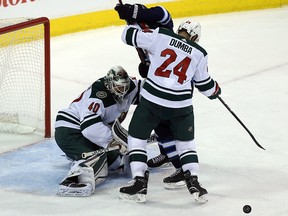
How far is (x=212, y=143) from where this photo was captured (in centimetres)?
465

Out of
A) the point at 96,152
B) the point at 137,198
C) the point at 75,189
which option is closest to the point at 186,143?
the point at 137,198

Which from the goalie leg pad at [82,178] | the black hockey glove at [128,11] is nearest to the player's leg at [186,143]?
the goalie leg pad at [82,178]

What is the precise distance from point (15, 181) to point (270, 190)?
1179 mm

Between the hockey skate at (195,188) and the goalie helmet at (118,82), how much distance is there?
0.50 meters

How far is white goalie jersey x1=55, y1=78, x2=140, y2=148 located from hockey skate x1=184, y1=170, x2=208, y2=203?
44 centimetres

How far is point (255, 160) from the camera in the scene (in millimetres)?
4371

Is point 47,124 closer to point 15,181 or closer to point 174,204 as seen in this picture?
point 15,181

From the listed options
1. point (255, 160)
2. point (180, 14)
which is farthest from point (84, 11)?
point (255, 160)

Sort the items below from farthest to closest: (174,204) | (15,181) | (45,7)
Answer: (45,7) → (15,181) → (174,204)

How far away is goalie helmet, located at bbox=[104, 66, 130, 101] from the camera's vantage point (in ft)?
13.0

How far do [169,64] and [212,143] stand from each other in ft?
3.31

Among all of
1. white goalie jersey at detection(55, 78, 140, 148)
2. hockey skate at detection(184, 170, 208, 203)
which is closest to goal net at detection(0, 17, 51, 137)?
white goalie jersey at detection(55, 78, 140, 148)

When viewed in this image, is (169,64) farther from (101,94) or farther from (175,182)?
(175,182)

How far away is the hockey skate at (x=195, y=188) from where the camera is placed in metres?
3.74
